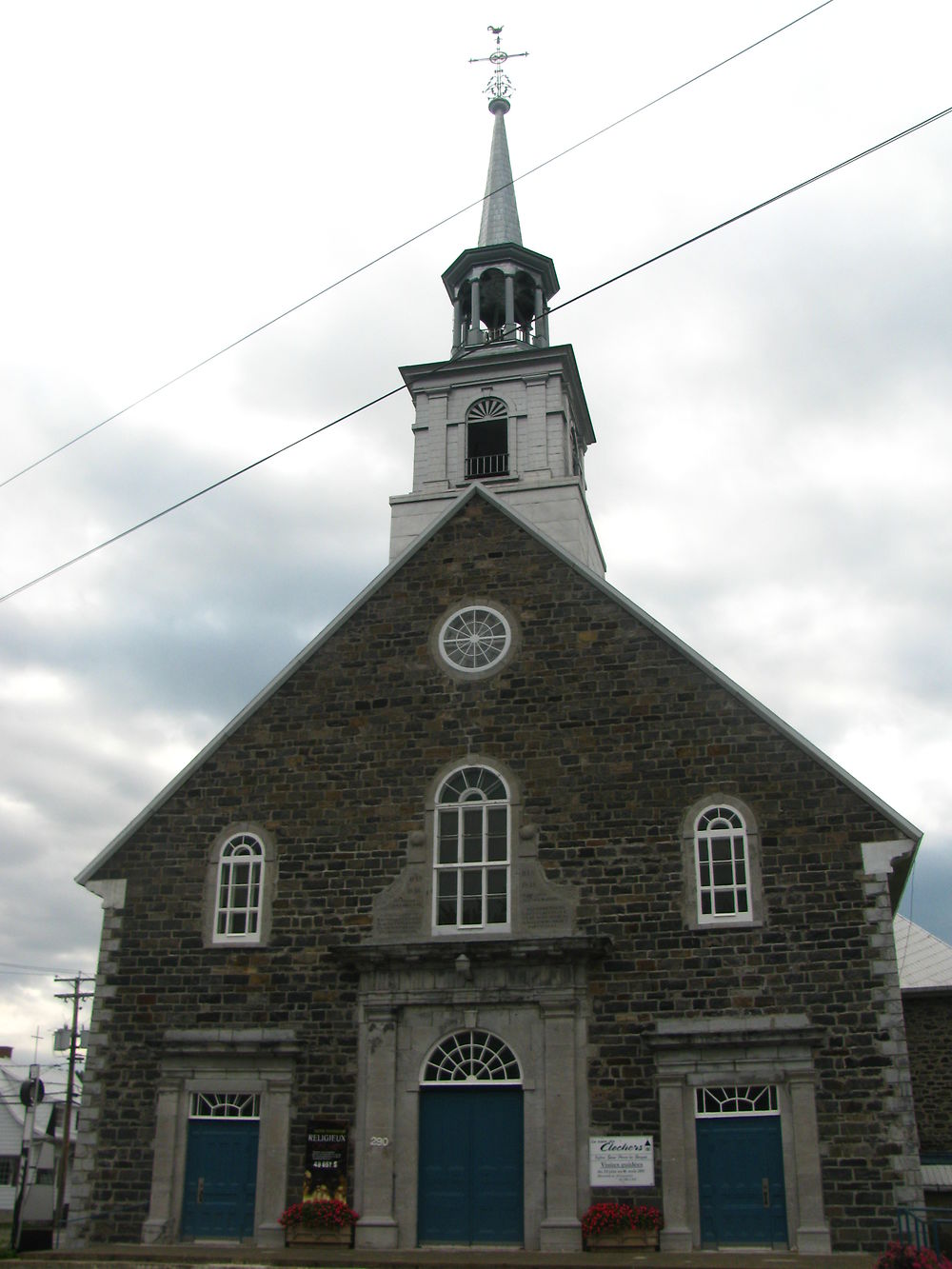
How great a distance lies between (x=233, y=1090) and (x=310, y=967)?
2.03 metres

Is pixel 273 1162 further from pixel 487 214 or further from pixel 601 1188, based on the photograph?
pixel 487 214

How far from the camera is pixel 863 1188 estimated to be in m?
15.5

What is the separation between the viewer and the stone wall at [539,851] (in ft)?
54.5

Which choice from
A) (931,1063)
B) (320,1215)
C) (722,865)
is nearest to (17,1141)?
(320,1215)

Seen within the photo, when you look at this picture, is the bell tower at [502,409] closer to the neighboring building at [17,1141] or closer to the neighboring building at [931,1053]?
A: the neighboring building at [931,1053]

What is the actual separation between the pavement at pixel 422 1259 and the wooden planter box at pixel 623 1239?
3.4 inches

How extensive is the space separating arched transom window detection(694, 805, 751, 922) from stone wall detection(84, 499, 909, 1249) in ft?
0.89

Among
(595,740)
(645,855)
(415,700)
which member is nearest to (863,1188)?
(645,855)

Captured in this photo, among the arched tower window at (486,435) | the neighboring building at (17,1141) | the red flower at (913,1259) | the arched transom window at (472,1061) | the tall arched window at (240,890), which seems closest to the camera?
the red flower at (913,1259)

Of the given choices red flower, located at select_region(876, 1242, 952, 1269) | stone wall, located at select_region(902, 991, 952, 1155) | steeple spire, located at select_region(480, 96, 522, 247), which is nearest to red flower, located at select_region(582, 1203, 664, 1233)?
red flower, located at select_region(876, 1242, 952, 1269)

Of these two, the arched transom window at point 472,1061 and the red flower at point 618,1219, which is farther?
the arched transom window at point 472,1061

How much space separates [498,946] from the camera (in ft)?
57.2

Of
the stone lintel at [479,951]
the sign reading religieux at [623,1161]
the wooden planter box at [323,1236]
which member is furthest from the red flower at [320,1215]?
the sign reading religieux at [623,1161]

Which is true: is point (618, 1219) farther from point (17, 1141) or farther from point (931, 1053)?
point (17, 1141)
